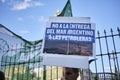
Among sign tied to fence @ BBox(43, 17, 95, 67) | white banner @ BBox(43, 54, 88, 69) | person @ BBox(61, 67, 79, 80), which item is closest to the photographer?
white banner @ BBox(43, 54, 88, 69)

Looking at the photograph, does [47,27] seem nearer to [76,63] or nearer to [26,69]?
[76,63]

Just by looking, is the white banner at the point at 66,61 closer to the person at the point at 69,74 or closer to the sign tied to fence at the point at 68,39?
the sign tied to fence at the point at 68,39

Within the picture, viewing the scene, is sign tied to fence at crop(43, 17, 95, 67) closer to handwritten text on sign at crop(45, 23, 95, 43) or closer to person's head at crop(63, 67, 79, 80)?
handwritten text on sign at crop(45, 23, 95, 43)

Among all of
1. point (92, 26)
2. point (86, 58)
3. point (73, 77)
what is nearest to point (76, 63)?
point (86, 58)

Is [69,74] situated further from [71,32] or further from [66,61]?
[71,32]

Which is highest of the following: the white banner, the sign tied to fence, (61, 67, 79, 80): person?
the sign tied to fence

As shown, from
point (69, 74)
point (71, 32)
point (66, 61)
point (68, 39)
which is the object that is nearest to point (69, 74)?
point (69, 74)

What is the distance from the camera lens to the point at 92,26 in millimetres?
3988

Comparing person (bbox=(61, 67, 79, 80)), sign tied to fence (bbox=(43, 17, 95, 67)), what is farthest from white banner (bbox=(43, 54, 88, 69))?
person (bbox=(61, 67, 79, 80))

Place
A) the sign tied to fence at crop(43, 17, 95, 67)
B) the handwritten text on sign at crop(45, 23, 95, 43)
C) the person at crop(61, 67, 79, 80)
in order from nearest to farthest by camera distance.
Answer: the sign tied to fence at crop(43, 17, 95, 67) → the handwritten text on sign at crop(45, 23, 95, 43) → the person at crop(61, 67, 79, 80)

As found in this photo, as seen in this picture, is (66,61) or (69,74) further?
(69,74)

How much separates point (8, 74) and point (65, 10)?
3.64 m

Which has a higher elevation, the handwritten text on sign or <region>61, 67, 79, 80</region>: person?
the handwritten text on sign

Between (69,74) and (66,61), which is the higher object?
(66,61)
